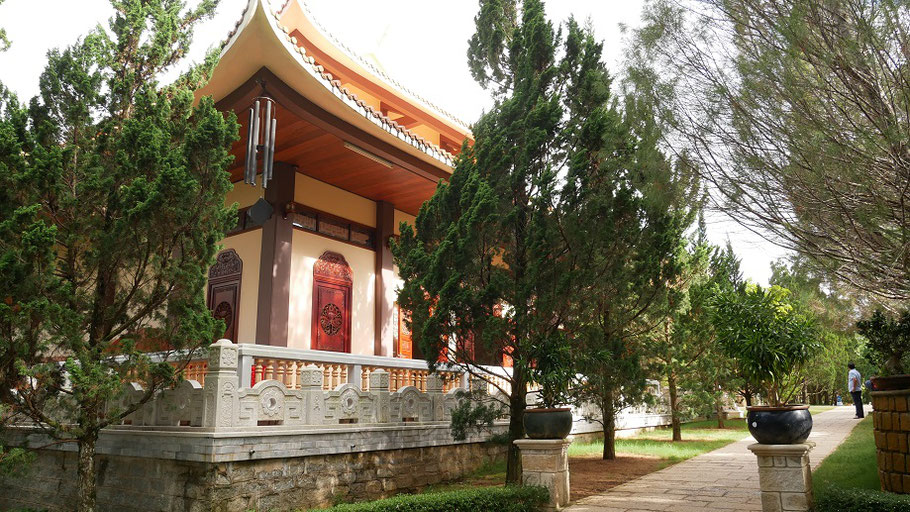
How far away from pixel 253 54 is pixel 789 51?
6787 millimetres

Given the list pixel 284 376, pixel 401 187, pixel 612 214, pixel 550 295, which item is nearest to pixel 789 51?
pixel 612 214

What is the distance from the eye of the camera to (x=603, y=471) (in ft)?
32.6

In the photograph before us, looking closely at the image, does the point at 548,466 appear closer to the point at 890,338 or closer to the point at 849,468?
the point at 890,338

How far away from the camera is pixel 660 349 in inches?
418

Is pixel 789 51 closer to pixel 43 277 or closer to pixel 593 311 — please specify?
pixel 593 311

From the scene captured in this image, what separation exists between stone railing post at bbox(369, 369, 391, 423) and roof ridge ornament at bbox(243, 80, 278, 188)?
306cm

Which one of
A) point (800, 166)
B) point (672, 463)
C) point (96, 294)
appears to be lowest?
point (672, 463)

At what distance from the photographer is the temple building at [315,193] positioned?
9.08 meters

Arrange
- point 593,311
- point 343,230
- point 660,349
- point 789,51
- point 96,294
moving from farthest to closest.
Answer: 1. point 343,230
2. point 660,349
3. point 593,311
4. point 96,294
5. point 789,51

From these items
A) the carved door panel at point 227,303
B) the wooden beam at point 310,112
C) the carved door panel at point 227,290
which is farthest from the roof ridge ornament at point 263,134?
the carved door panel at point 227,303

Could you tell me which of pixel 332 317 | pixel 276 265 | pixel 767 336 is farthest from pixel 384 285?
pixel 767 336

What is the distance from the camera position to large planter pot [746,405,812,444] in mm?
6172

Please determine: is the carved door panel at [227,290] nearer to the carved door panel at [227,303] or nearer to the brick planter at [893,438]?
the carved door panel at [227,303]

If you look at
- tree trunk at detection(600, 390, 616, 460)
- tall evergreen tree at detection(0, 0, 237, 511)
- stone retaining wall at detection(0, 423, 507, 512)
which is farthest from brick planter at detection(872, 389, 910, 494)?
tall evergreen tree at detection(0, 0, 237, 511)
